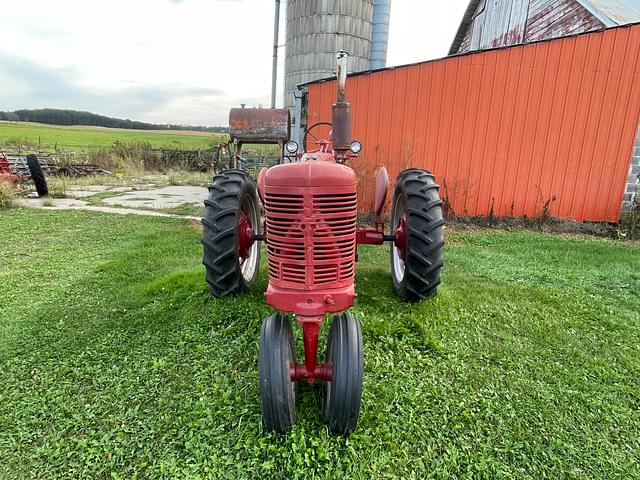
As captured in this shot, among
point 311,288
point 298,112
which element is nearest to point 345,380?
point 311,288

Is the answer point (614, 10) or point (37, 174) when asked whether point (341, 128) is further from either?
point (37, 174)

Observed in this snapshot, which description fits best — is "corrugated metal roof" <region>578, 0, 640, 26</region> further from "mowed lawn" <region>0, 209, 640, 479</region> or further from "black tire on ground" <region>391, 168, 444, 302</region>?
"black tire on ground" <region>391, 168, 444, 302</region>

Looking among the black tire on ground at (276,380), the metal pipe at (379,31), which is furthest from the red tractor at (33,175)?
the metal pipe at (379,31)

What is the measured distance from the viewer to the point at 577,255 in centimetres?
497

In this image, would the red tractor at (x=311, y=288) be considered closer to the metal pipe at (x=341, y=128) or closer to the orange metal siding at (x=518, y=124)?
the metal pipe at (x=341, y=128)

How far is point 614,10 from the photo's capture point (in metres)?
7.75

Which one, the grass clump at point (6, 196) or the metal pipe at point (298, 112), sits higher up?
the metal pipe at point (298, 112)

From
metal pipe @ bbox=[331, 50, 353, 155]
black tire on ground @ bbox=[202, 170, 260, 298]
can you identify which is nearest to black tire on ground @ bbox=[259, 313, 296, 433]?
black tire on ground @ bbox=[202, 170, 260, 298]

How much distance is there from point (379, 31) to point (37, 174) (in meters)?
10.8

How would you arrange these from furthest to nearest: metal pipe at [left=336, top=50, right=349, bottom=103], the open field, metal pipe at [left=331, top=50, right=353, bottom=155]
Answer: the open field < metal pipe at [left=331, top=50, right=353, bottom=155] < metal pipe at [left=336, top=50, right=349, bottom=103]

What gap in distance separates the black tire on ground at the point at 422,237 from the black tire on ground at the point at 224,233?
1208 millimetres

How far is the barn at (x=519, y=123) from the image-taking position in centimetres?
599

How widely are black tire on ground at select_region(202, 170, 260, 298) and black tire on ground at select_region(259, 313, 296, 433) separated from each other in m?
1.00

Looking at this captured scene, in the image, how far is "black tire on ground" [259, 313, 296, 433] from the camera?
1.79 meters
